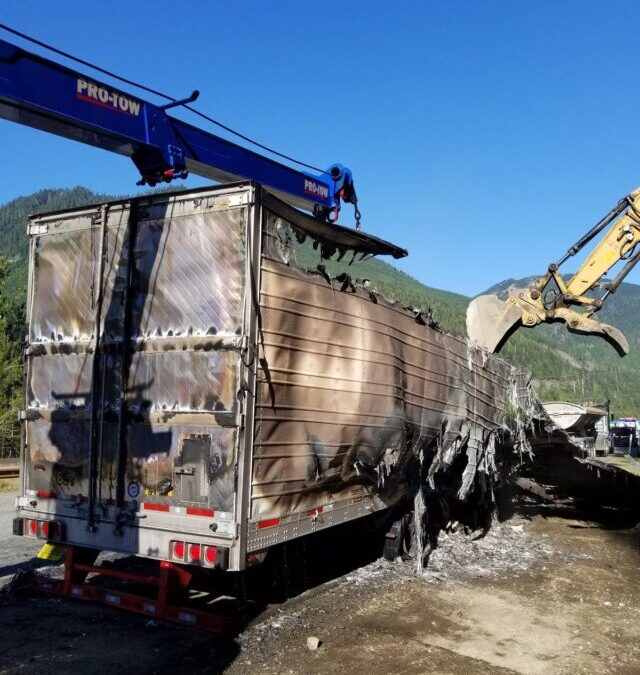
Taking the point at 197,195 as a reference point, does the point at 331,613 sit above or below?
below

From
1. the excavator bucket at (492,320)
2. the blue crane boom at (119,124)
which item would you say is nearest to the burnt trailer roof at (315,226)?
the blue crane boom at (119,124)

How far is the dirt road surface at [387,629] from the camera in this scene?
15.9ft

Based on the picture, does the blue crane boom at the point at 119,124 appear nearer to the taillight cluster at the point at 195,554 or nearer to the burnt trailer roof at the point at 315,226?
A: the burnt trailer roof at the point at 315,226

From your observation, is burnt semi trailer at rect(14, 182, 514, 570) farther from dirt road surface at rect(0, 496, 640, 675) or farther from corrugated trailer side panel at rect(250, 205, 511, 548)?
dirt road surface at rect(0, 496, 640, 675)

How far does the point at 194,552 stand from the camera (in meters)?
4.88

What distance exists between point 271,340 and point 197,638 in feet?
7.99

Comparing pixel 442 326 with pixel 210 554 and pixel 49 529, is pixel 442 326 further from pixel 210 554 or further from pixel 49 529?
pixel 49 529

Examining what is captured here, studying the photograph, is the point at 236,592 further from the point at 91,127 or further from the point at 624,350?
the point at 624,350

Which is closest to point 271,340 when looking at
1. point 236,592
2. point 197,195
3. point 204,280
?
point 204,280

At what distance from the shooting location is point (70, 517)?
18.3 ft

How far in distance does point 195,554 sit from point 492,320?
8426mm

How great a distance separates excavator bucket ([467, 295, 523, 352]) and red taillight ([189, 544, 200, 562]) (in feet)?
26.6

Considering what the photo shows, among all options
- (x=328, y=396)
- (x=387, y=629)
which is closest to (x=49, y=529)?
(x=328, y=396)

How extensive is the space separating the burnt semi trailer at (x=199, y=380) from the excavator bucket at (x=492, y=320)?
582cm
